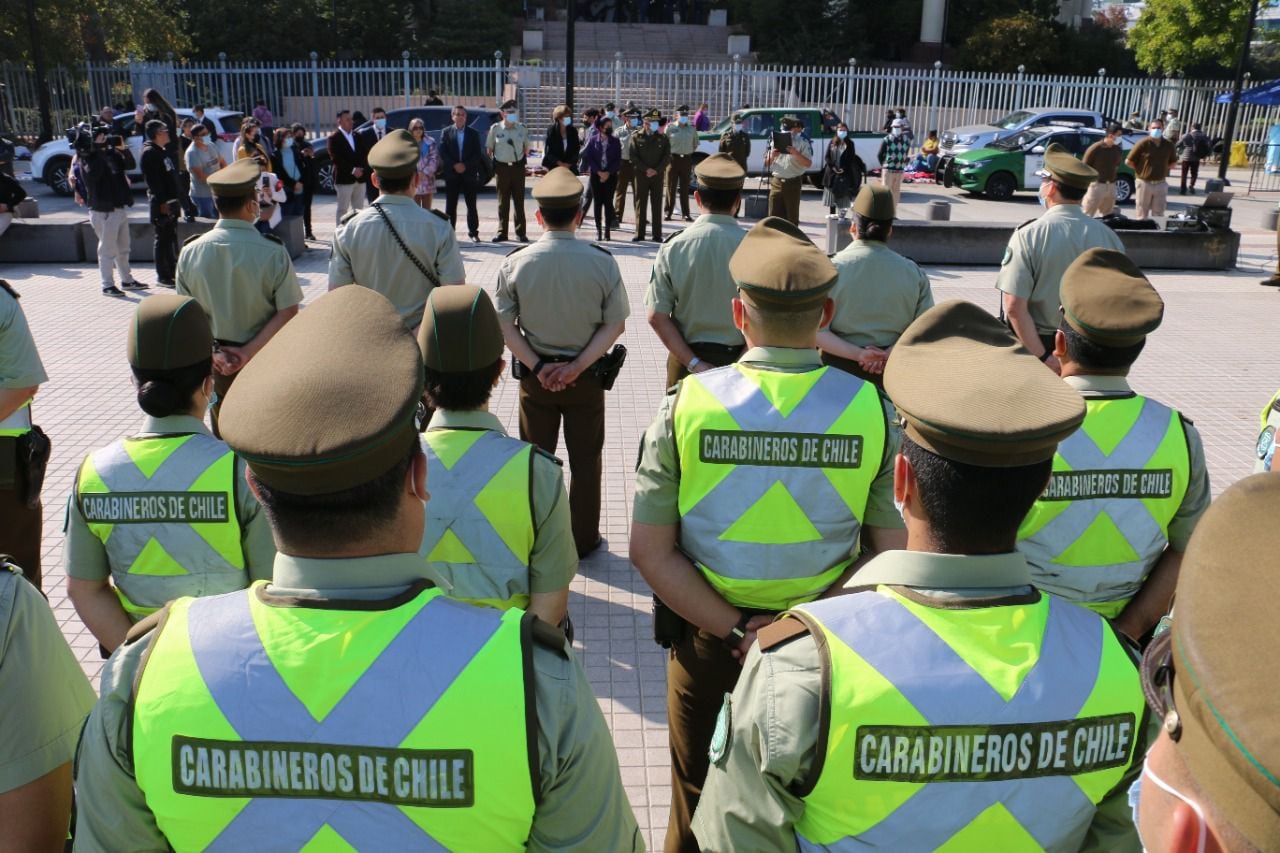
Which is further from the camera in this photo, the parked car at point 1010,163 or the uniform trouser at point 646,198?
the parked car at point 1010,163

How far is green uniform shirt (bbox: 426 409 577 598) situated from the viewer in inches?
116

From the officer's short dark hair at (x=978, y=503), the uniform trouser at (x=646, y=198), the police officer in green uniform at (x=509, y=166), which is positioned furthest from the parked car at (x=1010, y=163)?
the officer's short dark hair at (x=978, y=503)

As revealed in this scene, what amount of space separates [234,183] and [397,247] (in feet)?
2.96

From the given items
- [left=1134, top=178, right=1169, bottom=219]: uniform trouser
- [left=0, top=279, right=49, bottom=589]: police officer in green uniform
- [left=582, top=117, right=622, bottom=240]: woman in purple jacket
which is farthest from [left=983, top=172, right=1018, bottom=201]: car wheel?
[left=0, top=279, right=49, bottom=589]: police officer in green uniform

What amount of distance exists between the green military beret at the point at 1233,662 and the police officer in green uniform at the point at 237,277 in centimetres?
520

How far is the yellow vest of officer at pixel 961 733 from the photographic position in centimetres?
173

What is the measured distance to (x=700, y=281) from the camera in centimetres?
568

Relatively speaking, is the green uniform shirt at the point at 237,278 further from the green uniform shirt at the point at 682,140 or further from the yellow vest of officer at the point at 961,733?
the green uniform shirt at the point at 682,140

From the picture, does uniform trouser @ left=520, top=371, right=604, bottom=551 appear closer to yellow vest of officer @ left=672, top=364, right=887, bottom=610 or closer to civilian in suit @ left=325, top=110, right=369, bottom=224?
yellow vest of officer @ left=672, top=364, right=887, bottom=610

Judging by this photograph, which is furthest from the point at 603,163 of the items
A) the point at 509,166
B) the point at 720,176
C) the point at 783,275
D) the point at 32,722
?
the point at 32,722

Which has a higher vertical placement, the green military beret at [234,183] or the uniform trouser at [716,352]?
the green military beret at [234,183]

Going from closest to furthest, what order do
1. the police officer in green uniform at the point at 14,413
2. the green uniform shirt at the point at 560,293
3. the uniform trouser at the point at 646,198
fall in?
1. the police officer in green uniform at the point at 14,413
2. the green uniform shirt at the point at 560,293
3. the uniform trouser at the point at 646,198

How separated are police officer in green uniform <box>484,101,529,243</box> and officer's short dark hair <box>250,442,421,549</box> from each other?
13.8 metres

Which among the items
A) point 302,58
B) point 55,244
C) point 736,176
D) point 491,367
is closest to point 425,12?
point 302,58
